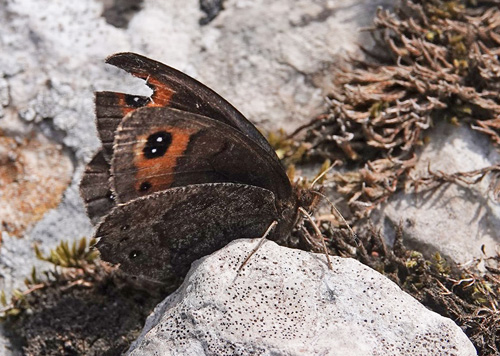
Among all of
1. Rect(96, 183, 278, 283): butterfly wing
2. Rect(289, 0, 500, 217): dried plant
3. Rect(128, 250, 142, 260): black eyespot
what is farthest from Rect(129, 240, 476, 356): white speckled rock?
Rect(289, 0, 500, 217): dried plant

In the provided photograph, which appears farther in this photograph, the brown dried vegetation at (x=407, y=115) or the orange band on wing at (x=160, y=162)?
the brown dried vegetation at (x=407, y=115)

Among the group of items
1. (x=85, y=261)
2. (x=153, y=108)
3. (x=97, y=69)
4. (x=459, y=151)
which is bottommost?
(x=85, y=261)

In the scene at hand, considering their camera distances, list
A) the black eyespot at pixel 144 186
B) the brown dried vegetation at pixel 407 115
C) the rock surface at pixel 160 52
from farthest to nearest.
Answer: the rock surface at pixel 160 52 < the brown dried vegetation at pixel 407 115 < the black eyespot at pixel 144 186

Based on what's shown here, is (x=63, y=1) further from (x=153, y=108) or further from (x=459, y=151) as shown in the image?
(x=459, y=151)

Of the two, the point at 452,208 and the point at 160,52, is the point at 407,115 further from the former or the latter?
the point at 160,52

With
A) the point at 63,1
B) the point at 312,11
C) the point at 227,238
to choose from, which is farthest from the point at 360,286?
the point at 63,1

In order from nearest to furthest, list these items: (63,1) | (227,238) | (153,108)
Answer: (153,108) < (227,238) < (63,1)

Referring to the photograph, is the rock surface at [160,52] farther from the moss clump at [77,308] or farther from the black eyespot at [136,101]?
the black eyespot at [136,101]

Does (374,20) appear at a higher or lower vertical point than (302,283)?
higher

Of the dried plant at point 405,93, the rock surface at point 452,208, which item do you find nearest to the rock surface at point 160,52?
the dried plant at point 405,93
